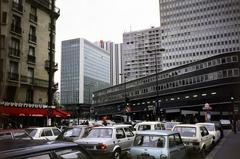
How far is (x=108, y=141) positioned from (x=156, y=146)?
2.88m

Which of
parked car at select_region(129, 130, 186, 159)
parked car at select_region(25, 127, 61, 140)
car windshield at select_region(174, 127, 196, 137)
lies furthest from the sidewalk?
parked car at select_region(25, 127, 61, 140)

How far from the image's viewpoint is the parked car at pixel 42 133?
629 inches

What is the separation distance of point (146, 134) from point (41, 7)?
105ft

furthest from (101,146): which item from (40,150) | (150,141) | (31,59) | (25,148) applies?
(31,59)

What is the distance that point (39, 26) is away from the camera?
39.5 m

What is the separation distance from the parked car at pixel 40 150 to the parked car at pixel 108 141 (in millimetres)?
9148

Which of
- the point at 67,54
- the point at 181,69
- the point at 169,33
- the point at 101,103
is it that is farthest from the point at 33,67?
the point at 169,33

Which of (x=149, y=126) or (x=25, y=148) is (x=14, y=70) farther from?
(x=25, y=148)

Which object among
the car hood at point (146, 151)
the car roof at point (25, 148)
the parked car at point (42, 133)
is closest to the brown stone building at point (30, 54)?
the parked car at point (42, 133)

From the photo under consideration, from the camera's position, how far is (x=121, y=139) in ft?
47.1

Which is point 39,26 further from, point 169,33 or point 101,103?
point 169,33

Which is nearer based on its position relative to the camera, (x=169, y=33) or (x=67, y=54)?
(x=67, y=54)

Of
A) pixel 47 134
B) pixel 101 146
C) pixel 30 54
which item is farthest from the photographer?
pixel 30 54

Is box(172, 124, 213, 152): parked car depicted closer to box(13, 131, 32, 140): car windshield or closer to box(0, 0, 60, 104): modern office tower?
box(13, 131, 32, 140): car windshield
